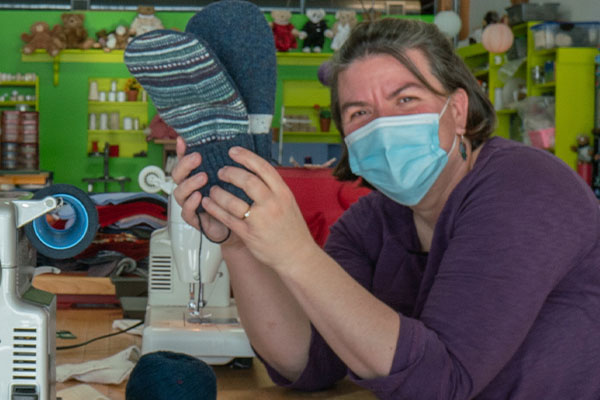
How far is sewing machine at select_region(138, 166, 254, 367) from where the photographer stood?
1.40m

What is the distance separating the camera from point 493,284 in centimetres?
98

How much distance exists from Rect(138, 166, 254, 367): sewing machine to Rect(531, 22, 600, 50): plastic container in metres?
5.25

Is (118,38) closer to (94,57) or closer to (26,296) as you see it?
(94,57)

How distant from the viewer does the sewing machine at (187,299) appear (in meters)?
1.40

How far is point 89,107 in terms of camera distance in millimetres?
9602

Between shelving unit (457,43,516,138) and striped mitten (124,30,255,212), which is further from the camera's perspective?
shelving unit (457,43,516,138)

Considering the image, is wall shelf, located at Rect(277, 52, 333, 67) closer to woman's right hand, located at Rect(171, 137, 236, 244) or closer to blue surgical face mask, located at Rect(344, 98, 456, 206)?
blue surgical face mask, located at Rect(344, 98, 456, 206)

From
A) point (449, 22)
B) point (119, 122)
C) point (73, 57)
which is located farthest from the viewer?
point (119, 122)

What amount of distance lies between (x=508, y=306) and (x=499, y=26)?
6.49 m

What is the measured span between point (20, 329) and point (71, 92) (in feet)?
29.8

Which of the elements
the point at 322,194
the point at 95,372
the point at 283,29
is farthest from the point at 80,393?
the point at 283,29

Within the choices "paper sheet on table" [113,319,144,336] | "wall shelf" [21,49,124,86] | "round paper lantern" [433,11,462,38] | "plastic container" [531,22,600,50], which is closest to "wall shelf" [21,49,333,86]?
"wall shelf" [21,49,124,86]

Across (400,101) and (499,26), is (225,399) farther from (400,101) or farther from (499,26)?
(499,26)

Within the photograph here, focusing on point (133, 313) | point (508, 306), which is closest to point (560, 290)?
point (508, 306)
